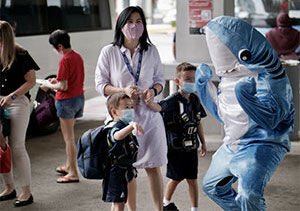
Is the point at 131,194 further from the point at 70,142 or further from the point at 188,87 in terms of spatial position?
the point at 70,142

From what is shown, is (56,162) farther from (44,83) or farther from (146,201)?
(146,201)

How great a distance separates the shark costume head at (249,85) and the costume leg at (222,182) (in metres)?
0.12

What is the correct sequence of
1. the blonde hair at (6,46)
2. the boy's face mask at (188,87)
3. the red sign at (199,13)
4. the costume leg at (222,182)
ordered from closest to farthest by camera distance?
the costume leg at (222,182), the boy's face mask at (188,87), the blonde hair at (6,46), the red sign at (199,13)

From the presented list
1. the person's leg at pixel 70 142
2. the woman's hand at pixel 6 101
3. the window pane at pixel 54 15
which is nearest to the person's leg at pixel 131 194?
the woman's hand at pixel 6 101

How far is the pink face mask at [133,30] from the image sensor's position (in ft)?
13.9

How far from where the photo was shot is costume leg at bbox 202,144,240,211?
3754mm

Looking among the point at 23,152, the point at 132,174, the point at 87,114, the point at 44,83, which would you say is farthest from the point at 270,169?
the point at 87,114

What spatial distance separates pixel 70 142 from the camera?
5.82 m

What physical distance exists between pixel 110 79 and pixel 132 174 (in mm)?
792

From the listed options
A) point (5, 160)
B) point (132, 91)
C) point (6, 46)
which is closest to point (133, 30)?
point (132, 91)

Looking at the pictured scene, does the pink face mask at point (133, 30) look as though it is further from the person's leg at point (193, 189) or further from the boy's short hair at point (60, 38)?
the boy's short hair at point (60, 38)

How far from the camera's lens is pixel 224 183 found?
149 inches

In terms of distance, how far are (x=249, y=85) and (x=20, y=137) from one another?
247 cm

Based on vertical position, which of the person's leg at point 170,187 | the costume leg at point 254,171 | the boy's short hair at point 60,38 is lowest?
the person's leg at point 170,187
